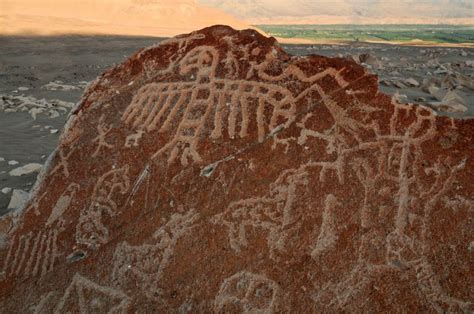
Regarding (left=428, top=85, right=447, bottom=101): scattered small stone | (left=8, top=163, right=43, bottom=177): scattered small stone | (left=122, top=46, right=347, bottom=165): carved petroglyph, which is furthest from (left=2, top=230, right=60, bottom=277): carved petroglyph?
(left=428, top=85, right=447, bottom=101): scattered small stone

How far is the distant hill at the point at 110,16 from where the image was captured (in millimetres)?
26552

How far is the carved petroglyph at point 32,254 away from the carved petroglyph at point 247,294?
1.01 metres

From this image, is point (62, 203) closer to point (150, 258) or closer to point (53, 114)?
point (150, 258)

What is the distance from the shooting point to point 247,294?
2.25 metres

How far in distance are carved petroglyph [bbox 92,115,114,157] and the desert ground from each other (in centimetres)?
123

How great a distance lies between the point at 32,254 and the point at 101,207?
0.46 metres

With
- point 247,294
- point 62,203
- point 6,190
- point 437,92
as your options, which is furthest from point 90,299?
point 437,92

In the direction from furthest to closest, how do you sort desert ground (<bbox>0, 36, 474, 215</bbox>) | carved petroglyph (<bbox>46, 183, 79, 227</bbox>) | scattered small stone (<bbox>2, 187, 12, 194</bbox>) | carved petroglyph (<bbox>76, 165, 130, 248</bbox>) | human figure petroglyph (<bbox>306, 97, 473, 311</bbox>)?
1. desert ground (<bbox>0, 36, 474, 215</bbox>)
2. scattered small stone (<bbox>2, 187, 12, 194</bbox>)
3. carved petroglyph (<bbox>46, 183, 79, 227</bbox>)
4. carved petroglyph (<bbox>76, 165, 130, 248</bbox>)
5. human figure petroglyph (<bbox>306, 97, 473, 311</bbox>)

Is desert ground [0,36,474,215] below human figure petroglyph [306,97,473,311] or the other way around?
below

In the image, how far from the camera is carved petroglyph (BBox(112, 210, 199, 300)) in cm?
241

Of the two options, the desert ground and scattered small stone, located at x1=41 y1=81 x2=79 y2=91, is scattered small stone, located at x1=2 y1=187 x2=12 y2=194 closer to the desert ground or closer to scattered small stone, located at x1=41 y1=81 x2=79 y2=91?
the desert ground

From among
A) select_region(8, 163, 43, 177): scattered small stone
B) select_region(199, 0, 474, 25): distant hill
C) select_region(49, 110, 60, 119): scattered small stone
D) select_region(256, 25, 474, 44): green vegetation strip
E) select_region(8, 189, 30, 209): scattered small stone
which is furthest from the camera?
select_region(199, 0, 474, 25): distant hill

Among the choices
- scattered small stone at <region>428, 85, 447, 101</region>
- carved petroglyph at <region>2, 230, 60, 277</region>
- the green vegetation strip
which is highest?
scattered small stone at <region>428, 85, 447, 101</region>

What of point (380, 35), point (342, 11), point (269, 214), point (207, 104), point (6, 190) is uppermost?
point (342, 11)
